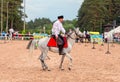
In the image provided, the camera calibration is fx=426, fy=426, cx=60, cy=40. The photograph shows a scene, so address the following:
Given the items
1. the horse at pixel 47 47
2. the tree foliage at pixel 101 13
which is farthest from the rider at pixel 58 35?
the tree foliage at pixel 101 13

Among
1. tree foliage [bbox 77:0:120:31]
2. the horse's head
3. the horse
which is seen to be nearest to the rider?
the horse

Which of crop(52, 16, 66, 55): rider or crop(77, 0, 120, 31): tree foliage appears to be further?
crop(77, 0, 120, 31): tree foliage

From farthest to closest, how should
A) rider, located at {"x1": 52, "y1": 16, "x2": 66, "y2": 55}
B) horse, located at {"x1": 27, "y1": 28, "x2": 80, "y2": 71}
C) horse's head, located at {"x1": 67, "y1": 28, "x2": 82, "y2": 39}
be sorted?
horse's head, located at {"x1": 67, "y1": 28, "x2": 82, "y2": 39}
horse, located at {"x1": 27, "y1": 28, "x2": 80, "y2": 71}
rider, located at {"x1": 52, "y1": 16, "x2": 66, "y2": 55}

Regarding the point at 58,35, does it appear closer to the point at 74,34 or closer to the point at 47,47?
the point at 47,47

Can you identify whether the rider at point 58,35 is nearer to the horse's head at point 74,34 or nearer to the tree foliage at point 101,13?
the horse's head at point 74,34

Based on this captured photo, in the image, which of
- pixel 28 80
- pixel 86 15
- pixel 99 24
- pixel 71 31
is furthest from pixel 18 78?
pixel 86 15

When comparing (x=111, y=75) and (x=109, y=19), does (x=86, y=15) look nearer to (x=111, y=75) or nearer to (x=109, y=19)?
(x=109, y=19)

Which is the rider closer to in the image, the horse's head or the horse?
the horse

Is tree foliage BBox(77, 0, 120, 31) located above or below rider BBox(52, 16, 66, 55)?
above

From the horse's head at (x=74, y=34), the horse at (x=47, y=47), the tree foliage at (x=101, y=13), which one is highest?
the tree foliage at (x=101, y=13)

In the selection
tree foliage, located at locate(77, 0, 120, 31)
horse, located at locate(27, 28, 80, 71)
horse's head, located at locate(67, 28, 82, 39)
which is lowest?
horse, located at locate(27, 28, 80, 71)

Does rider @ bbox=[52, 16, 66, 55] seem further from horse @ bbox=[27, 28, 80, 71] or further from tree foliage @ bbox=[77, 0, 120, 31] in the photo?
tree foliage @ bbox=[77, 0, 120, 31]

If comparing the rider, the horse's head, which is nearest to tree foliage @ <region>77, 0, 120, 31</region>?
the horse's head

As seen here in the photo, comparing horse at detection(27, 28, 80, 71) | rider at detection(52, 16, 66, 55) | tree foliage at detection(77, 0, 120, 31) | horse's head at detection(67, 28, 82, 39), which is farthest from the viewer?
tree foliage at detection(77, 0, 120, 31)
